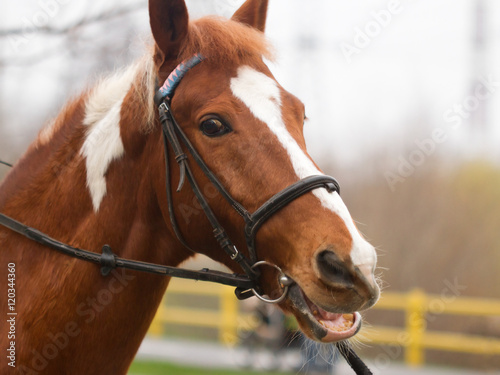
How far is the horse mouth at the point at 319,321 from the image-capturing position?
1.94 meters

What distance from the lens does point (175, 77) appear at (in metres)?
2.34

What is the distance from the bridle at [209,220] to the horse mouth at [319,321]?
58 millimetres

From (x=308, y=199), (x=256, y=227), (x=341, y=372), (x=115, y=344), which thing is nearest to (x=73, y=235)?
(x=115, y=344)

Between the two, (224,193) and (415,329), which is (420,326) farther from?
(224,193)

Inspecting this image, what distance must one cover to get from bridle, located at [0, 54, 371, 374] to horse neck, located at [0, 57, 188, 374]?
0.06 m

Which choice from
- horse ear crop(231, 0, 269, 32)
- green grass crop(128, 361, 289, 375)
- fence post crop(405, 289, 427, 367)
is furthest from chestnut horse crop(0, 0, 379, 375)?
fence post crop(405, 289, 427, 367)

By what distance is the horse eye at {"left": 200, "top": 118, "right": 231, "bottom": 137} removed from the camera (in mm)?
2166

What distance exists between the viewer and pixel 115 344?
230 cm

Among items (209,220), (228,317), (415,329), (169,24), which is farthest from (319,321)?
(228,317)

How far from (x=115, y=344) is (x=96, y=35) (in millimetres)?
3578

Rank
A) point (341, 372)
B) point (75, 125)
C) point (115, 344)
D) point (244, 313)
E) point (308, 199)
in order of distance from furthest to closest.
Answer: point (244, 313), point (341, 372), point (75, 125), point (115, 344), point (308, 199)

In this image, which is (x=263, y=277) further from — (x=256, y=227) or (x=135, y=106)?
(x=135, y=106)

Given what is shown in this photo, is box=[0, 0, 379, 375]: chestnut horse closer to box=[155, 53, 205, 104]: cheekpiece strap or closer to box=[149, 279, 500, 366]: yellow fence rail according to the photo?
box=[155, 53, 205, 104]: cheekpiece strap

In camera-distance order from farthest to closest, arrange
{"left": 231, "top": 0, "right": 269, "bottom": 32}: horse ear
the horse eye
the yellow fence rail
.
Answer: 1. the yellow fence rail
2. {"left": 231, "top": 0, "right": 269, "bottom": 32}: horse ear
3. the horse eye
